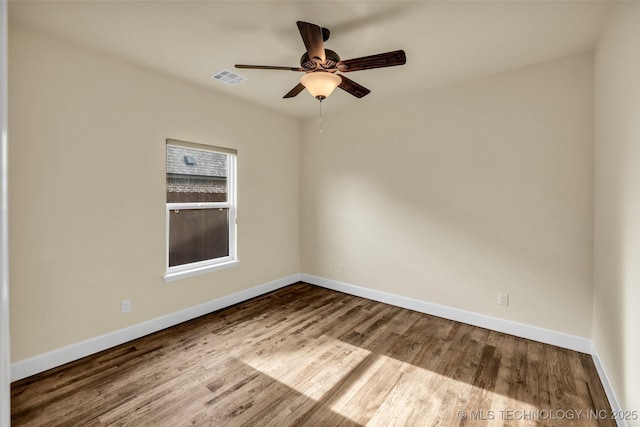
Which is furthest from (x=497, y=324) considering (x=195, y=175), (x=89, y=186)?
(x=89, y=186)

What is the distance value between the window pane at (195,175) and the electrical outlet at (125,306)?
105 centimetres

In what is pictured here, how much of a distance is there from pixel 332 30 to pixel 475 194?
213cm

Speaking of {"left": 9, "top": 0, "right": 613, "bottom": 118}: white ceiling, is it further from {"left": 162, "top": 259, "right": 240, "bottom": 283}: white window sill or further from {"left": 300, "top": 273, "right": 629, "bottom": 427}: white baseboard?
{"left": 300, "top": 273, "right": 629, "bottom": 427}: white baseboard

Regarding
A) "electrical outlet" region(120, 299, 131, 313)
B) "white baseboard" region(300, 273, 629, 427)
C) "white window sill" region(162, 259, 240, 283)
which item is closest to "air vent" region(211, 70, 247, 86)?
"white window sill" region(162, 259, 240, 283)

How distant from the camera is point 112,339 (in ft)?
8.45

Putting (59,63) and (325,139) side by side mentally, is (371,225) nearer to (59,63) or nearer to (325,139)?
(325,139)

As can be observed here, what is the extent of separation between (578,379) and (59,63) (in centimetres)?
469

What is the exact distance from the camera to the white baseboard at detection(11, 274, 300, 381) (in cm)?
215

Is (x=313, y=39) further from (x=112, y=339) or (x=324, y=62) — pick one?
(x=112, y=339)

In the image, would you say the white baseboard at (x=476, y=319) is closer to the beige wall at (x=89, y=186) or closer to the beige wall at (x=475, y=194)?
the beige wall at (x=475, y=194)

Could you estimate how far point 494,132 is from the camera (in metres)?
2.88

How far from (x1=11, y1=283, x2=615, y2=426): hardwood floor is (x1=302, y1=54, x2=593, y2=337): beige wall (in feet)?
1.73

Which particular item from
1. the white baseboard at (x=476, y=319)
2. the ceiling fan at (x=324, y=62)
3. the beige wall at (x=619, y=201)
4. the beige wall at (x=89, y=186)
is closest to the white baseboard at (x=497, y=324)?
the white baseboard at (x=476, y=319)

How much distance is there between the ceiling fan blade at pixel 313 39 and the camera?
5.53 feet
